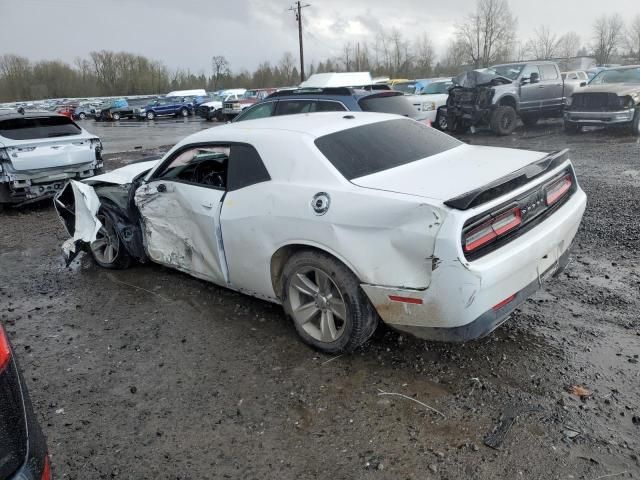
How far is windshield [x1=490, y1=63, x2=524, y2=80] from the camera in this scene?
1474 cm

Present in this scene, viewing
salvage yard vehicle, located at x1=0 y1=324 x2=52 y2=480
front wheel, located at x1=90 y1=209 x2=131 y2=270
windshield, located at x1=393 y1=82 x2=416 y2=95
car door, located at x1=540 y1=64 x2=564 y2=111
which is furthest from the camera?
windshield, located at x1=393 y1=82 x2=416 y2=95

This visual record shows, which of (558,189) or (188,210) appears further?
(188,210)

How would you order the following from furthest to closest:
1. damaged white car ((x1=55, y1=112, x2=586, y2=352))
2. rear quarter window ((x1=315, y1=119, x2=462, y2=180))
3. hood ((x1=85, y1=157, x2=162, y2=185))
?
hood ((x1=85, y1=157, x2=162, y2=185))
rear quarter window ((x1=315, y1=119, x2=462, y2=180))
damaged white car ((x1=55, y1=112, x2=586, y2=352))

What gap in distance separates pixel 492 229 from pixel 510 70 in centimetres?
1389

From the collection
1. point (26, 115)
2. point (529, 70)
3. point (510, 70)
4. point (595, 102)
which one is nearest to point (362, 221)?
point (26, 115)

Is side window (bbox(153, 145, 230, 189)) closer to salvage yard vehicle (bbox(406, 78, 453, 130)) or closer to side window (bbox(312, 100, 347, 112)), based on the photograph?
side window (bbox(312, 100, 347, 112))

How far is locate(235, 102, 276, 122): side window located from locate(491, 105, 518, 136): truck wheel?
24.8ft

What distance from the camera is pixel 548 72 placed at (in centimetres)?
1549

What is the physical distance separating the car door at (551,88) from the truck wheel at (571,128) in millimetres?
1153

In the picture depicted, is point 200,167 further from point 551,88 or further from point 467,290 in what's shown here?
point 551,88

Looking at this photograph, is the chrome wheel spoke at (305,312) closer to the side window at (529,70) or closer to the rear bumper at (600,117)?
the rear bumper at (600,117)

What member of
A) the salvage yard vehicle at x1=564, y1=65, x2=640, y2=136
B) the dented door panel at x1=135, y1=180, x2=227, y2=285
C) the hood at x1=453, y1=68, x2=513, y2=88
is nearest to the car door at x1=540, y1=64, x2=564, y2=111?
the salvage yard vehicle at x1=564, y1=65, x2=640, y2=136

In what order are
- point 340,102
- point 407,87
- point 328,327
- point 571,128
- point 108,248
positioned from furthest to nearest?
point 407,87
point 571,128
point 340,102
point 108,248
point 328,327

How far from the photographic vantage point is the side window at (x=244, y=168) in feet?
12.0
